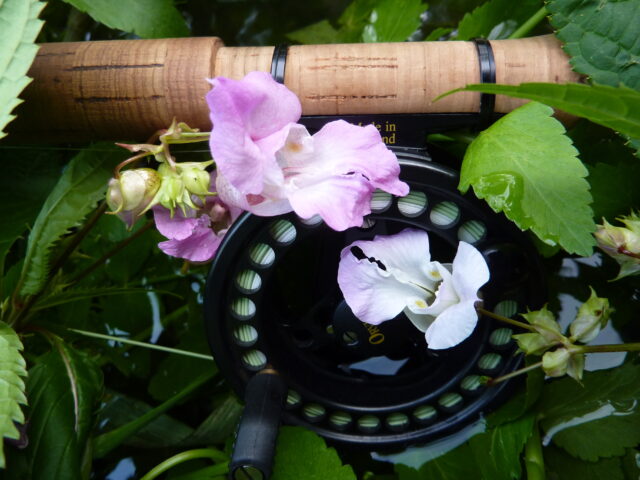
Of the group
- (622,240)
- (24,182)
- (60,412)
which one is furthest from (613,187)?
(24,182)

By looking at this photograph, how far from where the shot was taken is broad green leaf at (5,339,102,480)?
0.92 m

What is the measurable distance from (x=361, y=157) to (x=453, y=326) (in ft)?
0.76

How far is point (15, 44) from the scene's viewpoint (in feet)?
2.58

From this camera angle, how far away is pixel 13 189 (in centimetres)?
115

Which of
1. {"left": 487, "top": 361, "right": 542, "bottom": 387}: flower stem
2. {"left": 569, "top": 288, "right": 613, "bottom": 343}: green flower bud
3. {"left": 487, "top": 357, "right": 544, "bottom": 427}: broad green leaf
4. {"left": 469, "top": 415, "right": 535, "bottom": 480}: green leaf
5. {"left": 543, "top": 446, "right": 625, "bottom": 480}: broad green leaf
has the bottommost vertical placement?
{"left": 543, "top": 446, "right": 625, "bottom": 480}: broad green leaf

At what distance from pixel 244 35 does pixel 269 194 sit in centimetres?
73

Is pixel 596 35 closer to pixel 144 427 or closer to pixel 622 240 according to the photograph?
pixel 622 240

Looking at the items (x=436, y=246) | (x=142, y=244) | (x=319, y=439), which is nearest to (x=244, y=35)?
(x=142, y=244)

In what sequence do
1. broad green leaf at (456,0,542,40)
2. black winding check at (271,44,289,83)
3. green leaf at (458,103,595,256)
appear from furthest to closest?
broad green leaf at (456,0,542,40) → black winding check at (271,44,289,83) → green leaf at (458,103,595,256)

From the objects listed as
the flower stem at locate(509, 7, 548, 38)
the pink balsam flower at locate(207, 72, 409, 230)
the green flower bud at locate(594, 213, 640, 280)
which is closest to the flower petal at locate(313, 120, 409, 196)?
the pink balsam flower at locate(207, 72, 409, 230)

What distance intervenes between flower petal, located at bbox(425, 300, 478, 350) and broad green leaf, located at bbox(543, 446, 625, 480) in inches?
16.1

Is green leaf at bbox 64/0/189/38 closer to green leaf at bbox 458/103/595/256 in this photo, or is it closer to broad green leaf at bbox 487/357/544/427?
green leaf at bbox 458/103/595/256

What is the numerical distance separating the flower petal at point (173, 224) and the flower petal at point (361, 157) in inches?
7.5

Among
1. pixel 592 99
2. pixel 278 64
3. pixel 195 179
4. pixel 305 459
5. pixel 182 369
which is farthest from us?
pixel 182 369
